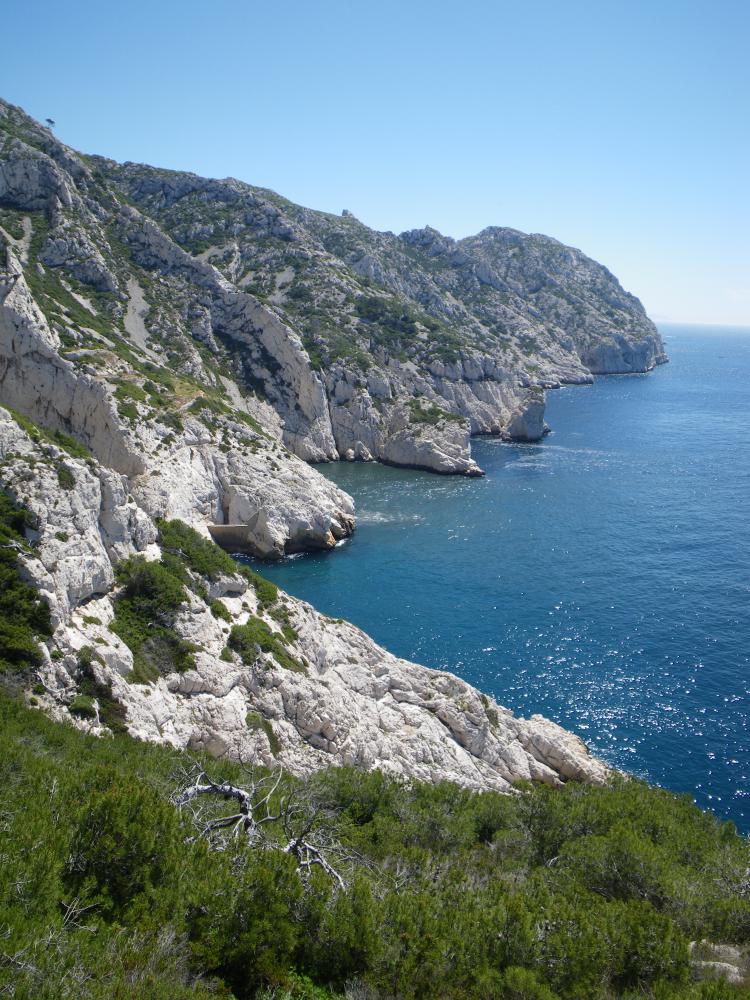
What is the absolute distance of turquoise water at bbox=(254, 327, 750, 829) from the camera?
33375 millimetres

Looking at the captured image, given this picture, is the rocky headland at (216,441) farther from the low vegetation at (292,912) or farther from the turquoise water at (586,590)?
the low vegetation at (292,912)

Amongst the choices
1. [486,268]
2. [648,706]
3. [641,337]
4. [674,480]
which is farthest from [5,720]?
[641,337]

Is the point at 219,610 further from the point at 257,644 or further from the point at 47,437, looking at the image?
the point at 47,437

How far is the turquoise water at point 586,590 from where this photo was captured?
33.4 meters

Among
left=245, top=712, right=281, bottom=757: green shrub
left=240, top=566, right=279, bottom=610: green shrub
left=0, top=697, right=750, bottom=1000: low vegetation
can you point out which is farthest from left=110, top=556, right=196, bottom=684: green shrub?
left=0, top=697, right=750, bottom=1000: low vegetation

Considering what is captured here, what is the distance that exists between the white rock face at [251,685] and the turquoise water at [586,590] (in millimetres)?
4603

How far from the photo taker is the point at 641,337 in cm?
17888

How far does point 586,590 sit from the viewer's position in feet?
154

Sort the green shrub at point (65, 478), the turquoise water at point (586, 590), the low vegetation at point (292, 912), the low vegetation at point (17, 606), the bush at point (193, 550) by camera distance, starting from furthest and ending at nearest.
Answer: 1. the turquoise water at point (586, 590)
2. the bush at point (193, 550)
3. the green shrub at point (65, 478)
4. the low vegetation at point (17, 606)
5. the low vegetation at point (292, 912)

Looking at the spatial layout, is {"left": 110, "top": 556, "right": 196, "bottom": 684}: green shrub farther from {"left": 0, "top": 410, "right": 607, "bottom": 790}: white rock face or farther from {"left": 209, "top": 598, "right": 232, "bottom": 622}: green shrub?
{"left": 209, "top": 598, "right": 232, "bottom": 622}: green shrub

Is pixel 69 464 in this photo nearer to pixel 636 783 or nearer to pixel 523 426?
pixel 636 783

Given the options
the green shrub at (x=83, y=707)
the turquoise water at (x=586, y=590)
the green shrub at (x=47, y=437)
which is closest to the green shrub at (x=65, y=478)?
the green shrub at (x=47, y=437)

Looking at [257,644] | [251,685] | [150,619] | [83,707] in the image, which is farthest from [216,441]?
[83,707]

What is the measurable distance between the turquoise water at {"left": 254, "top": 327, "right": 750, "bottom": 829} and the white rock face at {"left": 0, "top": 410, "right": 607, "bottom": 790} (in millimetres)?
4603
